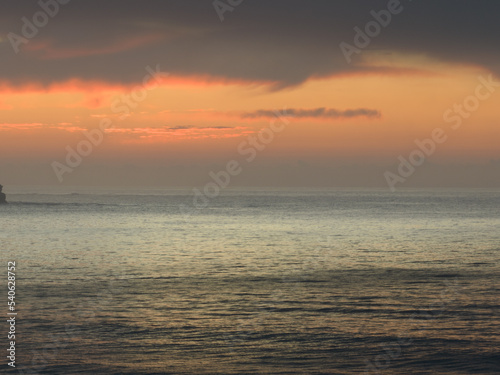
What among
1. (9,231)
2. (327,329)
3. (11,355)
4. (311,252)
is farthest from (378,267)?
(9,231)

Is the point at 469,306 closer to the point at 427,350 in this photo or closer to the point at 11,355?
the point at 427,350

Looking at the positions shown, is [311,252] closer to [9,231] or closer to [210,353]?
[210,353]

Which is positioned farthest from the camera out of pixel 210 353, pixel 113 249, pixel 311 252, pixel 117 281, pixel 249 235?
pixel 249 235

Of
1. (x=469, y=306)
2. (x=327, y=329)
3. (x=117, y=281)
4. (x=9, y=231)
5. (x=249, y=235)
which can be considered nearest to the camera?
(x=327, y=329)

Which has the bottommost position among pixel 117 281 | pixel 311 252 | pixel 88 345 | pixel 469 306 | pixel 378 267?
pixel 88 345

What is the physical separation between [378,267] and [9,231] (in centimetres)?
6106

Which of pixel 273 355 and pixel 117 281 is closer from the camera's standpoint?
pixel 273 355

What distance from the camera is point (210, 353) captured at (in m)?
22.9

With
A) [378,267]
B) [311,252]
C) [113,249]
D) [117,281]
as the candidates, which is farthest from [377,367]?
[113,249]

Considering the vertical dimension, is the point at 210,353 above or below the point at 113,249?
below

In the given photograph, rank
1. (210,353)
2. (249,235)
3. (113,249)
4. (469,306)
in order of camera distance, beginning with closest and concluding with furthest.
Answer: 1. (210,353)
2. (469,306)
3. (113,249)
4. (249,235)

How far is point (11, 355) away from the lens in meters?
22.3

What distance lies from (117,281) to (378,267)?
19.8m

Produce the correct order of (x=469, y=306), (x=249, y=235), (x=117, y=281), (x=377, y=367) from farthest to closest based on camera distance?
(x=249, y=235)
(x=117, y=281)
(x=469, y=306)
(x=377, y=367)
